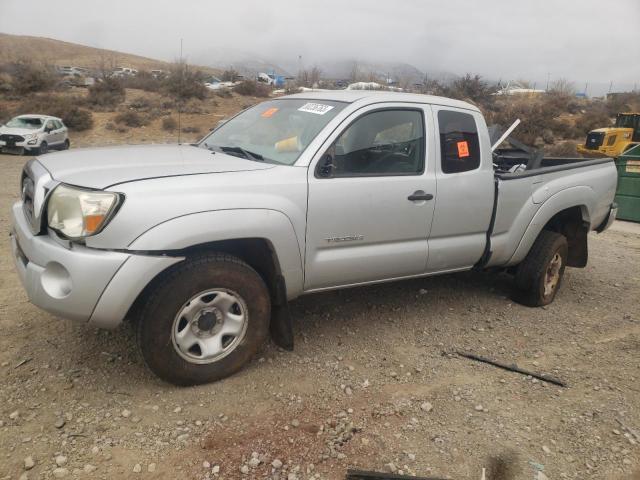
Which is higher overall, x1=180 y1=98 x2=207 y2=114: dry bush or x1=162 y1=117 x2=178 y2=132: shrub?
x1=180 y1=98 x2=207 y2=114: dry bush

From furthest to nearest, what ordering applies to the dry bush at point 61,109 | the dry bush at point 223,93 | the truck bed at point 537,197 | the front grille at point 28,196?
the dry bush at point 223,93
the dry bush at point 61,109
the truck bed at point 537,197
the front grille at point 28,196

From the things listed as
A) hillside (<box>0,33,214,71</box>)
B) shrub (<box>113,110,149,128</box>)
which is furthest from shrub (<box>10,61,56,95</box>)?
hillside (<box>0,33,214,71</box>)

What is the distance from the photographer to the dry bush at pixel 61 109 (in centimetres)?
2395

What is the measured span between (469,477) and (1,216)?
700 cm

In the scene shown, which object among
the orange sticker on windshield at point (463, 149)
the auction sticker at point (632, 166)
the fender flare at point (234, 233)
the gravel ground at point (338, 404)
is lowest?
the gravel ground at point (338, 404)

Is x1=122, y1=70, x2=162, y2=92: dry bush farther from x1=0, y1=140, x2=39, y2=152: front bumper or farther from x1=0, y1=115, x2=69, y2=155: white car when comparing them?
x1=0, y1=140, x2=39, y2=152: front bumper

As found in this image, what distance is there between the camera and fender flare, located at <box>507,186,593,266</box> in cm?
446

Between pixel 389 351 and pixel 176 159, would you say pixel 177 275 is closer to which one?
pixel 176 159

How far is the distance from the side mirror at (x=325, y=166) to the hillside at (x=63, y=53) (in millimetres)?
85267

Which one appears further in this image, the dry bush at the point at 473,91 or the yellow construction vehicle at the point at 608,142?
the dry bush at the point at 473,91

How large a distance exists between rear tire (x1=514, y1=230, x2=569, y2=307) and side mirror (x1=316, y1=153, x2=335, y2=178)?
2394mm

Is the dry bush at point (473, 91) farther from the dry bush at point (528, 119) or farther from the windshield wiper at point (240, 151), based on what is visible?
the windshield wiper at point (240, 151)

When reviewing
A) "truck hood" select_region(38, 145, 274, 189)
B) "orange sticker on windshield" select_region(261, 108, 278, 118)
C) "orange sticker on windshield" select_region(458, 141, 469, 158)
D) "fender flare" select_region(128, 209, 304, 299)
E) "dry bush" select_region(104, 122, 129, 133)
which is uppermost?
"orange sticker on windshield" select_region(261, 108, 278, 118)


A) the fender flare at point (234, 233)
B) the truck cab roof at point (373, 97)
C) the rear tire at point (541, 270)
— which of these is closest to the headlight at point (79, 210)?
the fender flare at point (234, 233)
